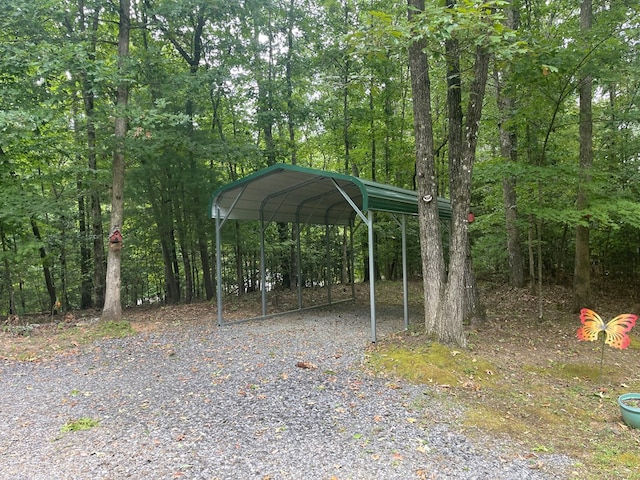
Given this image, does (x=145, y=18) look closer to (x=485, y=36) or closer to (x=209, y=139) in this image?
(x=209, y=139)

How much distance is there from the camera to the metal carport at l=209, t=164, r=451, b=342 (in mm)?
6023

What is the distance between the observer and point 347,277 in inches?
605

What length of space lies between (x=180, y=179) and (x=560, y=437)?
948 centimetres

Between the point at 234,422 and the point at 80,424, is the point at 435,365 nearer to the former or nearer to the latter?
the point at 234,422

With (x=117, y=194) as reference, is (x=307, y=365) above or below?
below

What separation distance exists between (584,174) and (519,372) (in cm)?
370

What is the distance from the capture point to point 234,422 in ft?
10.8

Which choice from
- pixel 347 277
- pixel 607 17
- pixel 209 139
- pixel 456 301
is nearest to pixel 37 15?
pixel 209 139

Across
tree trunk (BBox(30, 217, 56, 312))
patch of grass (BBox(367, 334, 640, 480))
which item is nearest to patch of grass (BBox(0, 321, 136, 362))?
tree trunk (BBox(30, 217, 56, 312))

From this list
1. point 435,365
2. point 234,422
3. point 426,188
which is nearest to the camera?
point 234,422

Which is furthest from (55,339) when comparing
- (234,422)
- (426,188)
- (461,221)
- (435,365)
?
(461,221)

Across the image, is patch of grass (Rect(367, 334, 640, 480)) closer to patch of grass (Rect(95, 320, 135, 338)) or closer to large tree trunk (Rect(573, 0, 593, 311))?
large tree trunk (Rect(573, 0, 593, 311))

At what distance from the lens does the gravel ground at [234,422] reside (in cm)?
261

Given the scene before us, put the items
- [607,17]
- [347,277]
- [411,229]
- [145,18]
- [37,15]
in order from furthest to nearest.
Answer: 1. [347,277]
2. [411,229]
3. [145,18]
4. [37,15]
5. [607,17]
